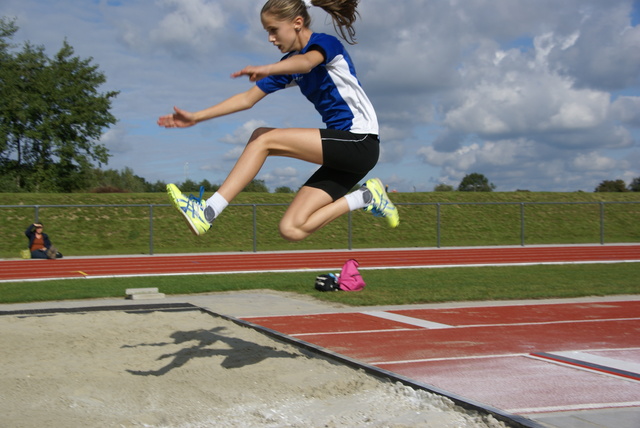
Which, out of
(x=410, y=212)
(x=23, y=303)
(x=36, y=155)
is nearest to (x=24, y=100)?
(x=36, y=155)

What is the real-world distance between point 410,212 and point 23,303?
64.8 ft

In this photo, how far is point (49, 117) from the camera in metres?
37.0

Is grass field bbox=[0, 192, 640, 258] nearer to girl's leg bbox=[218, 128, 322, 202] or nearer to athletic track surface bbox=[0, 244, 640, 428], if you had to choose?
athletic track surface bbox=[0, 244, 640, 428]

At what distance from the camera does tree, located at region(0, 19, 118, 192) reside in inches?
1438

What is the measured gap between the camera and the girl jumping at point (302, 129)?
3.92m

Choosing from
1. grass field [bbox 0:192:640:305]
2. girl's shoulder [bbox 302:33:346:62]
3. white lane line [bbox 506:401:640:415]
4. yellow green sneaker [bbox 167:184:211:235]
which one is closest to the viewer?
white lane line [bbox 506:401:640:415]

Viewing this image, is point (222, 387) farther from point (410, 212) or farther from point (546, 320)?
point (410, 212)

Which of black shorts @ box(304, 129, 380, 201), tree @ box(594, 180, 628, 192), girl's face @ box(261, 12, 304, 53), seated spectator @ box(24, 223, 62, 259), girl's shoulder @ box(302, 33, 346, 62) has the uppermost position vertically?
tree @ box(594, 180, 628, 192)

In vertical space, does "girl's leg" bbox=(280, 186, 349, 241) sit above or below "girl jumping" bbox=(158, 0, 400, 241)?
below

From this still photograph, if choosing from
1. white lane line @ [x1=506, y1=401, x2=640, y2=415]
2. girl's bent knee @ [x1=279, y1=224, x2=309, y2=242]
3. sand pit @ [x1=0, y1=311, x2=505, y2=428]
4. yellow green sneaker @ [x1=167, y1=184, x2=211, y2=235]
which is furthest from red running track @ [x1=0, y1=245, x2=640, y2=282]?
white lane line @ [x1=506, y1=401, x2=640, y2=415]

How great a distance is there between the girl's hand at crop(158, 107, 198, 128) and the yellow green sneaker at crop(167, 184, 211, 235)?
42cm

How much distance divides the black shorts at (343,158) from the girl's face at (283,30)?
569 millimetres

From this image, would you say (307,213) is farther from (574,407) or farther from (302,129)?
(574,407)

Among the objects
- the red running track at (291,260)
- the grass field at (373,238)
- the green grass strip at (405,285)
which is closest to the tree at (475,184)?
the grass field at (373,238)
